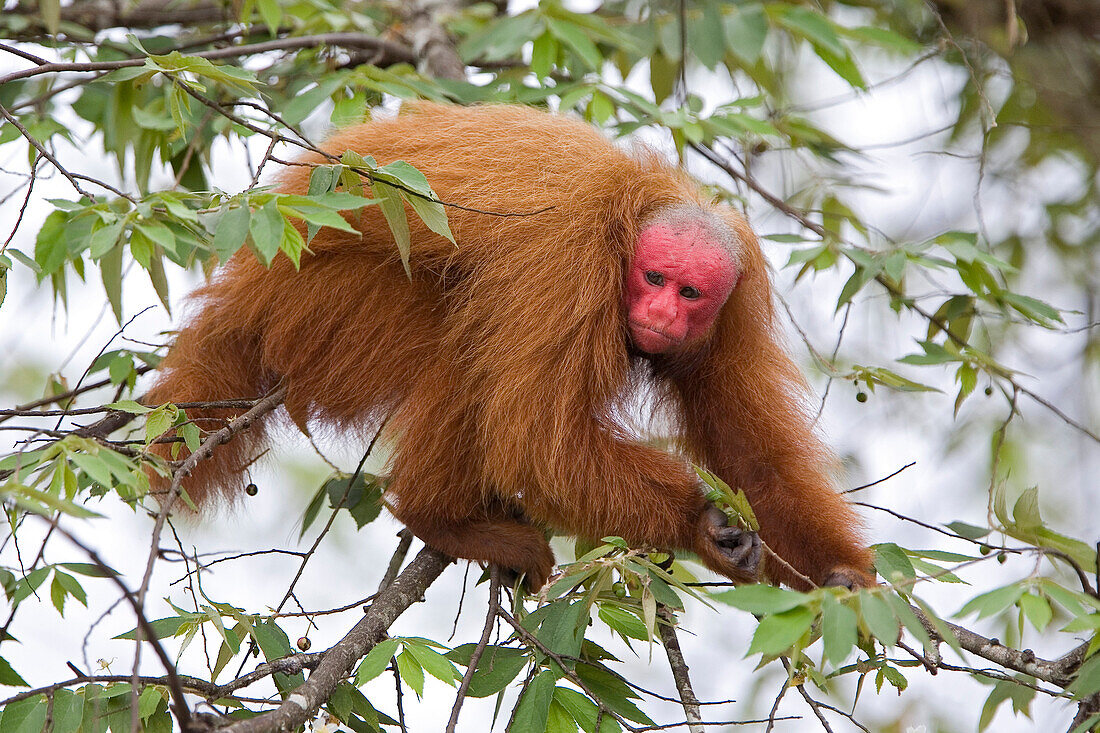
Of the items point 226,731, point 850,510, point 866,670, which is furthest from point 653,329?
point 226,731

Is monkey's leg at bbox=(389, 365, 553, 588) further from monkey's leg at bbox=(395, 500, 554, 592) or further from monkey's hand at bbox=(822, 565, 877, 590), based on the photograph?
monkey's hand at bbox=(822, 565, 877, 590)

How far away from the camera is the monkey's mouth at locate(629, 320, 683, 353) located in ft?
9.28

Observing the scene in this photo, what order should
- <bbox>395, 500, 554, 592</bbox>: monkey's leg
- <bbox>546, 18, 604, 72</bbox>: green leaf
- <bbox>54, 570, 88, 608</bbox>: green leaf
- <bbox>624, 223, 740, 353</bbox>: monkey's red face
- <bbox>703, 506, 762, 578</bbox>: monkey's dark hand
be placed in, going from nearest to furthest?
1. <bbox>54, 570, 88, 608</bbox>: green leaf
2. <bbox>703, 506, 762, 578</bbox>: monkey's dark hand
3. <bbox>624, 223, 740, 353</bbox>: monkey's red face
4. <bbox>395, 500, 554, 592</bbox>: monkey's leg
5. <bbox>546, 18, 604, 72</bbox>: green leaf

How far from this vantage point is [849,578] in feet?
8.96

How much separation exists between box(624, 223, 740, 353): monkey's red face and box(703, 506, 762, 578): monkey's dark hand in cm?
53

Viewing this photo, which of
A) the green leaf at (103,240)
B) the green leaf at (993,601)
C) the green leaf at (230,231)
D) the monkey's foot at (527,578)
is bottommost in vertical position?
the monkey's foot at (527,578)

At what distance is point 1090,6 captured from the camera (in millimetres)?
4785

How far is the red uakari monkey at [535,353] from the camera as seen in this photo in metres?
2.75

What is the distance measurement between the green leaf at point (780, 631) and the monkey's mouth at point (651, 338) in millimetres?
1211

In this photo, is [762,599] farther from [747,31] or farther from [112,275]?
[747,31]

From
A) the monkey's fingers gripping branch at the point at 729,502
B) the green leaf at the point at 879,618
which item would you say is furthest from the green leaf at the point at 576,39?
the green leaf at the point at 879,618

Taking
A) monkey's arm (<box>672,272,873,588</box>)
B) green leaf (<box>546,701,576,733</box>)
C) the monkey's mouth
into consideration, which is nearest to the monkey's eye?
the monkey's mouth

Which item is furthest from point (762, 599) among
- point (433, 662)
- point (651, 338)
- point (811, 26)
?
point (811, 26)

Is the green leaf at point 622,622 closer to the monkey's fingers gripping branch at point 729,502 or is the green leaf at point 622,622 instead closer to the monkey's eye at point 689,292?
the monkey's fingers gripping branch at point 729,502
